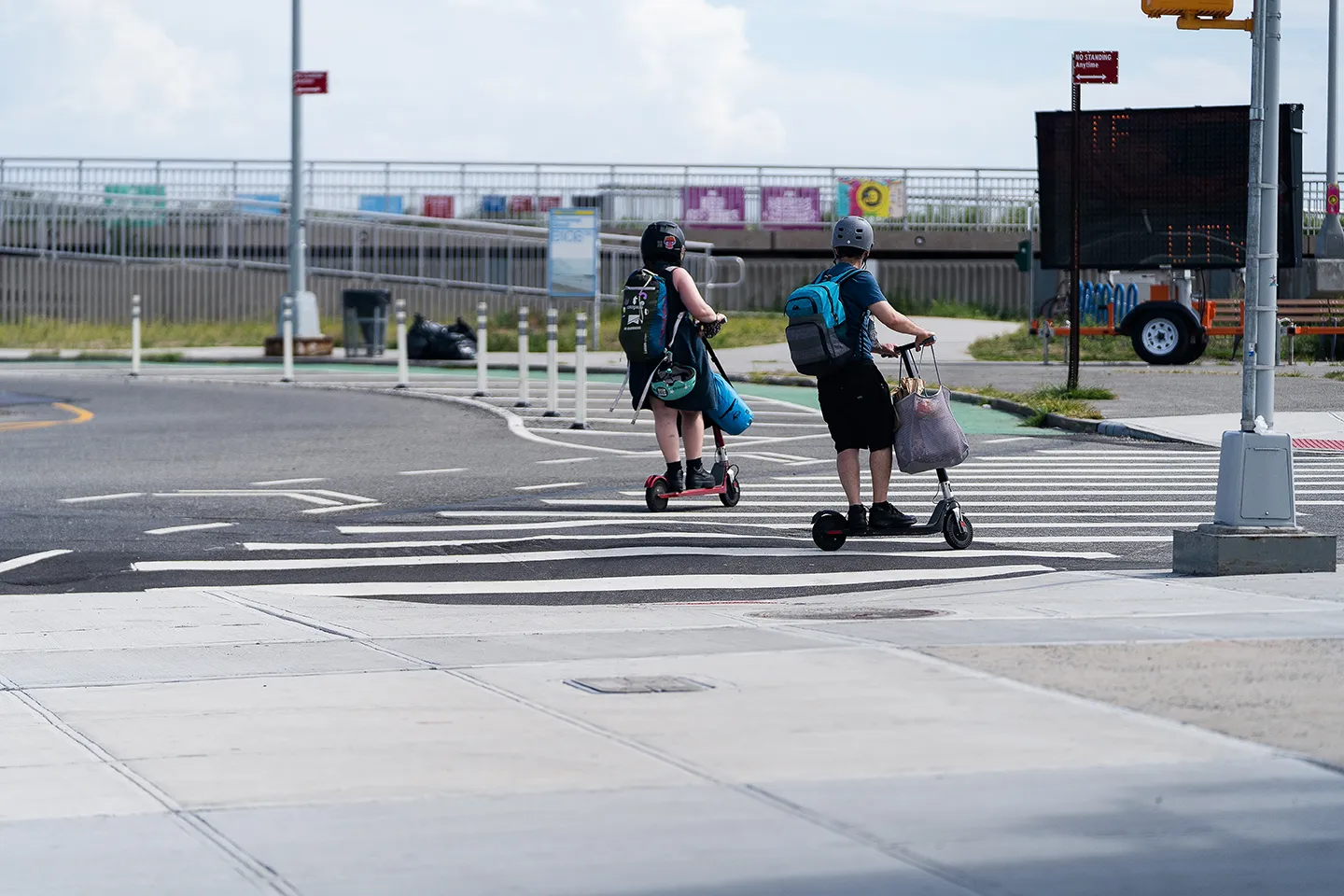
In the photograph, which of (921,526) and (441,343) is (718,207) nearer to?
(441,343)

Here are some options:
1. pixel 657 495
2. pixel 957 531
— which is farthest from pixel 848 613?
pixel 657 495

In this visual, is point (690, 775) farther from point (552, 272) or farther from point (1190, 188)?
point (552, 272)

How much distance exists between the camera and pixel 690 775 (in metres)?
5.65

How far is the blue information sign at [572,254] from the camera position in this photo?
32.1m

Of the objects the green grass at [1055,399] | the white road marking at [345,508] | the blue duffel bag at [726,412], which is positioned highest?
the blue duffel bag at [726,412]

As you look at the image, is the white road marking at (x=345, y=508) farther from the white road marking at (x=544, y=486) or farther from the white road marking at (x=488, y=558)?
the white road marking at (x=488, y=558)

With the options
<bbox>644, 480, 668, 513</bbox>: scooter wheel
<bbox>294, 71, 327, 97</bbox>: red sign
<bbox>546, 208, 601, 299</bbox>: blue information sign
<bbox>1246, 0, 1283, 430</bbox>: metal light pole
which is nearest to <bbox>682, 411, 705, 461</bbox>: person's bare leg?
<bbox>644, 480, 668, 513</bbox>: scooter wheel

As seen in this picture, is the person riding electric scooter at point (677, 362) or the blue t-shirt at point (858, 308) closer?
the blue t-shirt at point (858, 308)

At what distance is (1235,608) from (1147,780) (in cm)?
329

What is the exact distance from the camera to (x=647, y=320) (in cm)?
1305

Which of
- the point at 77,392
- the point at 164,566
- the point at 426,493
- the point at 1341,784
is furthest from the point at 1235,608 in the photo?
the point at 77,392

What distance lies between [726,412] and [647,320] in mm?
818

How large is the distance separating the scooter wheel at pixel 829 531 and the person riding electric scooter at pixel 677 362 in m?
2.11

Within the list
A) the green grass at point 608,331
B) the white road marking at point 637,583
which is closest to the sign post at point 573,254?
the green grass at point 608,331
